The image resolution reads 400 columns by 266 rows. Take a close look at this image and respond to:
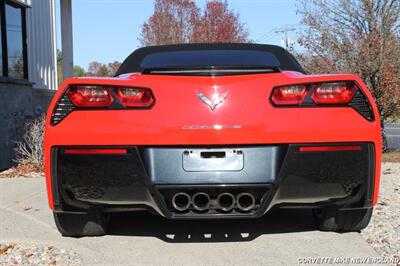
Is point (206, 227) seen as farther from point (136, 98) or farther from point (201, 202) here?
point (136, 98)

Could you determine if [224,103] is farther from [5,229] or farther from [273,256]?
[5,229]

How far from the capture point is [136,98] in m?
2.99

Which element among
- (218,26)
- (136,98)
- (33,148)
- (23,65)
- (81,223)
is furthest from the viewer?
(218,26)

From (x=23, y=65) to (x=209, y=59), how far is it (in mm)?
7933

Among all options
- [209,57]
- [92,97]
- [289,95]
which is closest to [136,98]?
[92,97]

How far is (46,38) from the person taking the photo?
12.1 m

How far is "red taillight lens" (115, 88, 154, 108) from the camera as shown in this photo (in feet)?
9.80

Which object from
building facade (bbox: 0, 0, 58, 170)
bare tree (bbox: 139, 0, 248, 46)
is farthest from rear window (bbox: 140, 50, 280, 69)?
bare tree (bbox: 139, 0, 248, 46)

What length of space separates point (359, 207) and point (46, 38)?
10591mm

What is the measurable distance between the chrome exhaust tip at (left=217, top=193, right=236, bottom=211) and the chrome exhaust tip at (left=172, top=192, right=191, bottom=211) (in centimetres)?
20

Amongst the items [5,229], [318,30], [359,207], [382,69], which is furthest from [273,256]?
[318,30]

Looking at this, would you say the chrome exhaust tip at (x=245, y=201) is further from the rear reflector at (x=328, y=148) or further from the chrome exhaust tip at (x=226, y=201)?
the rear reflector at (x=328, y=148)

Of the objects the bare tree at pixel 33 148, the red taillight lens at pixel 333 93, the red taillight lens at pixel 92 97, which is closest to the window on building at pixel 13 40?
the bare tree at pixel 33 148

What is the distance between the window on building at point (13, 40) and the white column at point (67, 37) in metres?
1.49
